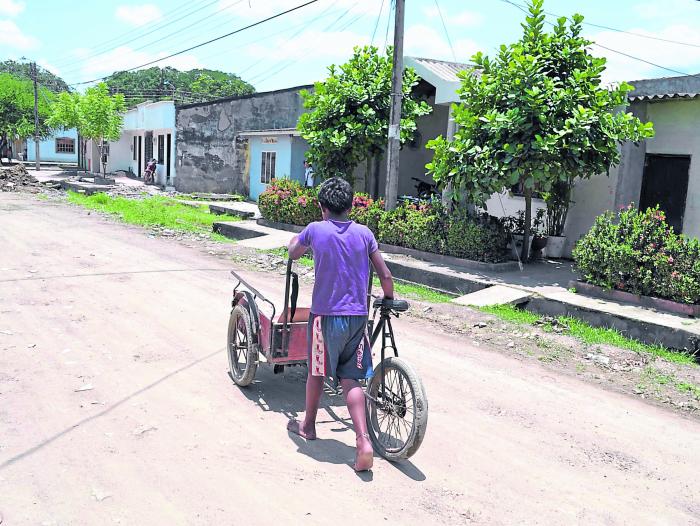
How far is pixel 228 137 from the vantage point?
1159 inches

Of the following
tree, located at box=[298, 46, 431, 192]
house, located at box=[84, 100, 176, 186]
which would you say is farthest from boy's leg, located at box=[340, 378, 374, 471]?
house, located at box=[84, 100, 176, 186]

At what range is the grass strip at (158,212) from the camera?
18.5 meters

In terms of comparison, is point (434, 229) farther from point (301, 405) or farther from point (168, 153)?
point (168, 153)

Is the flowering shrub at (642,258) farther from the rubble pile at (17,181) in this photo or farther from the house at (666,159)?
the rubble pile at (17,181)

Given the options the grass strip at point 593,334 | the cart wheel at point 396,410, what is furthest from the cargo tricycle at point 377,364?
the grass strip at point 593,334

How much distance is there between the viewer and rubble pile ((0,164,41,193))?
29.2 metres

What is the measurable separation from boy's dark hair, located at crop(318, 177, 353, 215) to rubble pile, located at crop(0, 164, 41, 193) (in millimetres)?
28320

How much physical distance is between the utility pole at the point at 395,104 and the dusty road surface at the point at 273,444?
6.47 metres

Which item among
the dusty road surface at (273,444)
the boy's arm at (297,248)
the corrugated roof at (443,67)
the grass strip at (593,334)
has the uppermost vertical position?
the corrugated roof at (443,67)

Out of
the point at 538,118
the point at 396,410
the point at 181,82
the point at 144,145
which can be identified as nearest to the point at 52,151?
the point at 144,145

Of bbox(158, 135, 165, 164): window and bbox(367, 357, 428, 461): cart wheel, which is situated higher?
bbox(158, 135, 165, 164): window

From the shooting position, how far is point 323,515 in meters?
3.61

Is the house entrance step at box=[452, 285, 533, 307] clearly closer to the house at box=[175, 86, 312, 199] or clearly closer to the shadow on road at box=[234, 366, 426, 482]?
the shadow on road at box=[234, 366, 426, 482]

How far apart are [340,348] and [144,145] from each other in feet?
125
